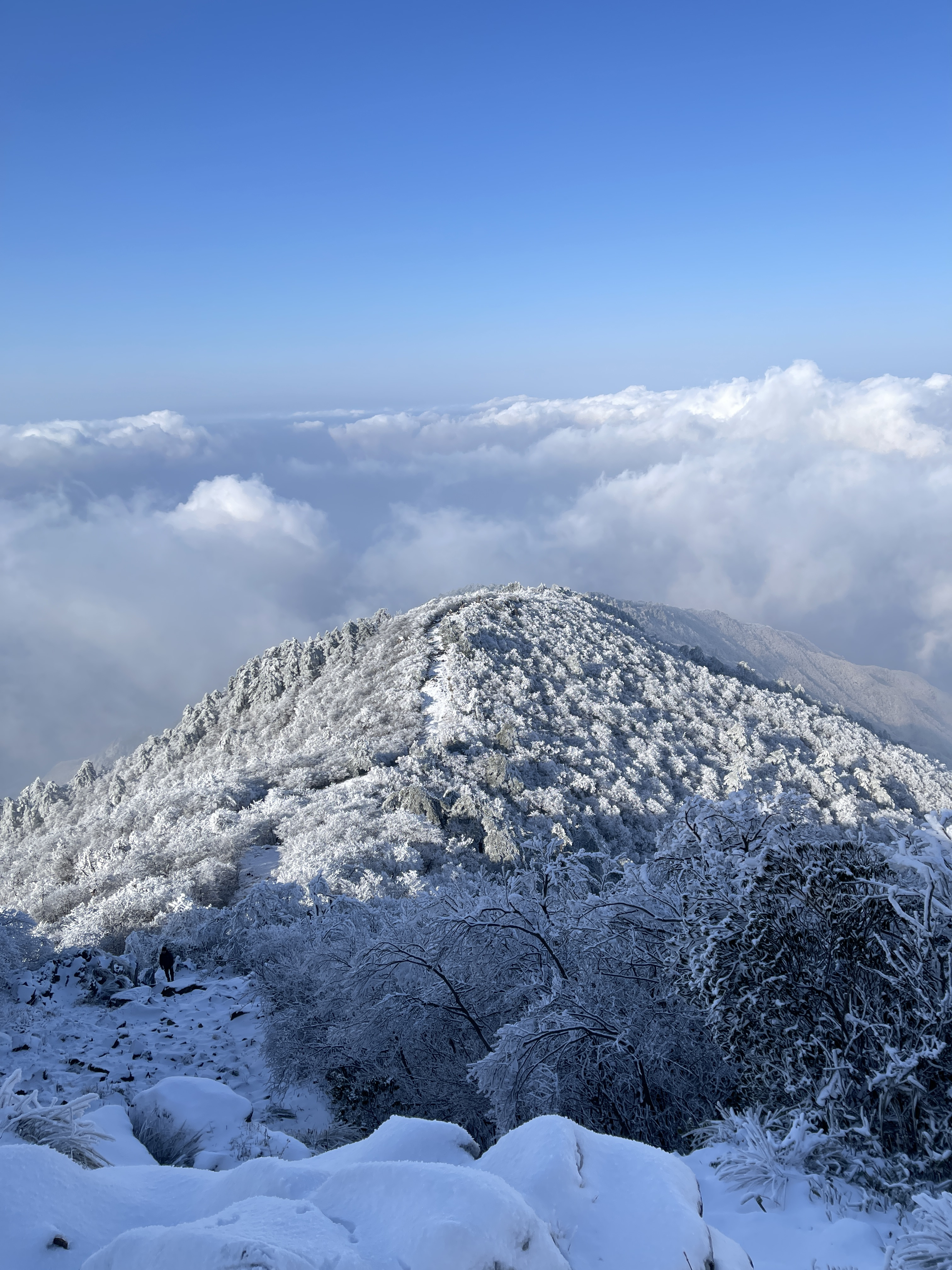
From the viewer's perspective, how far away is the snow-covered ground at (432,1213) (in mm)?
3027

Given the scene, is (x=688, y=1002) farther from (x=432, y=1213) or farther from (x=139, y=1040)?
(x=139, y=1040)

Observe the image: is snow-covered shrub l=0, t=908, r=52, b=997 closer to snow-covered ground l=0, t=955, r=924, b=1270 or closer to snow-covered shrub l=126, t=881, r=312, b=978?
snow-covered shrub l=126, t=881, r=312, b=978

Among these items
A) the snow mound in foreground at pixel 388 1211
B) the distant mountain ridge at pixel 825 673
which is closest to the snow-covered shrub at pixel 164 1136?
the snow mound in foreground at pixel 388 1211

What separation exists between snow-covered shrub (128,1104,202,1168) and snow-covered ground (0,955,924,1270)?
1.75 meters

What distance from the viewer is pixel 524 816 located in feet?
89.1

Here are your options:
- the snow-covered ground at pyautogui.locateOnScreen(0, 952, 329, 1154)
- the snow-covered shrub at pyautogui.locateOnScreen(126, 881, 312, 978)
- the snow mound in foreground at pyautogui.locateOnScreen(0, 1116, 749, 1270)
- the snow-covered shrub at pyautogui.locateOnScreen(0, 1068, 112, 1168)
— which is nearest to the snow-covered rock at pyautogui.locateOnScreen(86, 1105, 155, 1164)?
the snow-covered shrub at pyautogui.locateOnScreen(0, 1068, 112, 1168)

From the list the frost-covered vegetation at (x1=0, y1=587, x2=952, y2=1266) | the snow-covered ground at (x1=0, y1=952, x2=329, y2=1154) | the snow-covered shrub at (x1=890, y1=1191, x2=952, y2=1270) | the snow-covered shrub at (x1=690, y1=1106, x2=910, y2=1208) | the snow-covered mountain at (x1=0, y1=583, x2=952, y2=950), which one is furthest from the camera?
the snow-covered mountain at (x1=0, y1=583, x2=952, y2=950)

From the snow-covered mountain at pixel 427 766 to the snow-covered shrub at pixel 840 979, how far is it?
15019 mm

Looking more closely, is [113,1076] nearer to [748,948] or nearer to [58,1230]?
[58,1230]

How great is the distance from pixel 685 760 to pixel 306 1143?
97.2ft

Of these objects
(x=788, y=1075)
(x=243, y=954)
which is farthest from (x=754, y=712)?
(x=788, y=1075)

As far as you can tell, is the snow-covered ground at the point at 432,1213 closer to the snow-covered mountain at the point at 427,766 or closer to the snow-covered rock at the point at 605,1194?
the snow-covered rock at the point at 605,1194

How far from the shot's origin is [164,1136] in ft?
23.6

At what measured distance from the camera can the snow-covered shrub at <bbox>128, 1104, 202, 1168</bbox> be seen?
6859 millimetres
